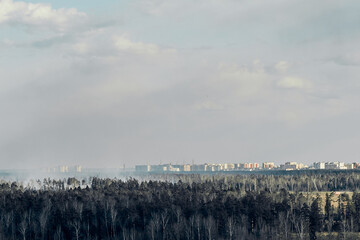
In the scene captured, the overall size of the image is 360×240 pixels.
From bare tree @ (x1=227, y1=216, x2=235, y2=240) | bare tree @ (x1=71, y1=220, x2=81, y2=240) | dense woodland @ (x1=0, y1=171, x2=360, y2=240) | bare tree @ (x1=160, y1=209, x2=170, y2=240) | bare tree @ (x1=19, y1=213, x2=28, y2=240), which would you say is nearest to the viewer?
bare tree @ (x1=227, y1=216, x2=235, y2=240)

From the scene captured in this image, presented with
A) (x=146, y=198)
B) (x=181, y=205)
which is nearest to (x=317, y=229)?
(x=181, y=205)

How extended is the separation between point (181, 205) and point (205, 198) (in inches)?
759

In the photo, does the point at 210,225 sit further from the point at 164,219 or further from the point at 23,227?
the point at 23,227

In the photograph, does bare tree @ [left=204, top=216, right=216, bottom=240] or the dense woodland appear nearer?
bare tree @ [left=204, top=216, right=216, bottom=240]

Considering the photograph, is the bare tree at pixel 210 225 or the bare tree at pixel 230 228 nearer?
the bare tree at pixel 230 228

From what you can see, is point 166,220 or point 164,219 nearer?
point 164,219

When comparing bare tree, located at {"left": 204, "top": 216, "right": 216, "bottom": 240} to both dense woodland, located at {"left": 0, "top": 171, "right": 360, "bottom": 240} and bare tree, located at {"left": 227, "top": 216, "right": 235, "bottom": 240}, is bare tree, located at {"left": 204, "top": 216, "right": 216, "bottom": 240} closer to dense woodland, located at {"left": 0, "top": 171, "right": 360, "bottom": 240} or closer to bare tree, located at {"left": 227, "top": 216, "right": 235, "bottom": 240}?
dense woodland, located at {"left": 0, "top": 171, "right": 360, "bottom": 240}

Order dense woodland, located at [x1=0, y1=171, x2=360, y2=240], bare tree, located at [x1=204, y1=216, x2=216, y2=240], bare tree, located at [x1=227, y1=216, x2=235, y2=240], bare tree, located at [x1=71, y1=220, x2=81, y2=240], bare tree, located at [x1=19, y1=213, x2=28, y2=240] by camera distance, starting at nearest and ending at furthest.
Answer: bare tree, located at [x1=227, y1=216, x2=235, y2=240] < bare tree, located at [x1=19, y1=213, x2=28, y2=240] < bare tree, located at [x1=204, y1=216, x2=216, y2=240] < bare tree, located at [x1=71, y1=220, x2=81, y2=240] < dense woodland, located at [x1=0, y1=171, x2=360, y2=240]

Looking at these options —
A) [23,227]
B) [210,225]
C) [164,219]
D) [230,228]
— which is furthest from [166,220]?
[23,227]

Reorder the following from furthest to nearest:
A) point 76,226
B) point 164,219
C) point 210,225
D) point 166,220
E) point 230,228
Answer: point 166,220, point 164,219, point 76,226, point 210,225, point 230,228

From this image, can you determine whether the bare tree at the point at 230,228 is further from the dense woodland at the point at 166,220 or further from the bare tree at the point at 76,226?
the bare tree at the point at 76,226

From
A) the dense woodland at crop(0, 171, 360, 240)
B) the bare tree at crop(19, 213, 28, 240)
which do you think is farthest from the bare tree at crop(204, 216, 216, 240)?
the bare tree at crop(19, 213, 28, 240)

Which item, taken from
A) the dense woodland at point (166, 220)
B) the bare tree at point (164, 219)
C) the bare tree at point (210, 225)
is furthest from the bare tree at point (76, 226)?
the bare tree at point (210, 225)

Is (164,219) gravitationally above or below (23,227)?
above
